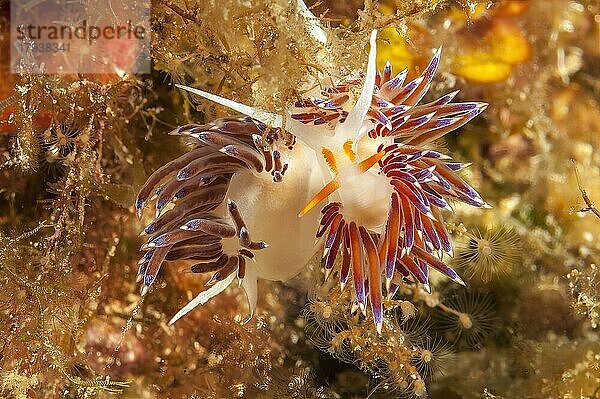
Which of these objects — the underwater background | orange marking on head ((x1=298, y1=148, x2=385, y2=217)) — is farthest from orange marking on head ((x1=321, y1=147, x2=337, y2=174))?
the underwater background

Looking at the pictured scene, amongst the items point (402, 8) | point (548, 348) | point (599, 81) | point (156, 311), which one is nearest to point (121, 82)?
point (156, 311)

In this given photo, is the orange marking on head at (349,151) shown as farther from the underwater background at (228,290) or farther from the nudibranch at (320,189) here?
the underwater background at (228,290)

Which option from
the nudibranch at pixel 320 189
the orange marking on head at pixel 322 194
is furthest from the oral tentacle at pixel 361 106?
the orange marking on head at pixel 322 194

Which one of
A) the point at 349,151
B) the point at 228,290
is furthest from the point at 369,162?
the point at 228,290

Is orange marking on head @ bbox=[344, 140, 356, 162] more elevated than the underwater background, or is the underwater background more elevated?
orange marking on head @ bbox=[344, 140, 356, 162]

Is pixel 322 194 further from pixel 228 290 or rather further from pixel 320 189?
pixel 228 290

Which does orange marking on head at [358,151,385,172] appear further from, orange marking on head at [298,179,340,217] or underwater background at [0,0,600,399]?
underwater background at [0,0,600,399]

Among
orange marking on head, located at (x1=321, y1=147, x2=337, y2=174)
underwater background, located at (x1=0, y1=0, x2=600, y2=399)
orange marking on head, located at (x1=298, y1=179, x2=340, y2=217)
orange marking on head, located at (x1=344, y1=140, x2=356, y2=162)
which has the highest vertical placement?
orange marking on head, located at (x1=344, y1=140, x2=356, y2=162)
